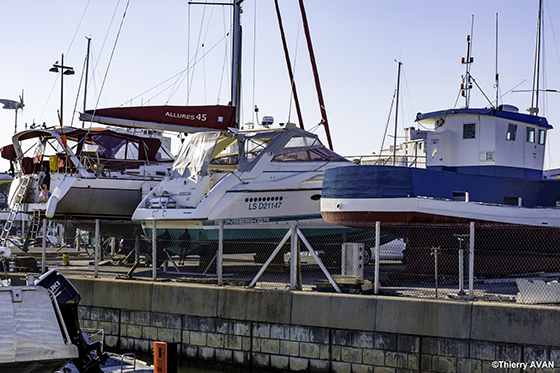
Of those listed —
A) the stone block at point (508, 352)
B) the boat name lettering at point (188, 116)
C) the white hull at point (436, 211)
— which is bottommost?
the stone block at point (508, 352)

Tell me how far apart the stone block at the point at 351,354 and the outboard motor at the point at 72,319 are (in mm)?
3715

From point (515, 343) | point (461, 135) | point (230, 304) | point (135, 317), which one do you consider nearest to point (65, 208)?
point (135, 317)

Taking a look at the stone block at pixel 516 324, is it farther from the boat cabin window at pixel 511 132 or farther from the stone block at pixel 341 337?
the boat cabin window at pixel 511 132

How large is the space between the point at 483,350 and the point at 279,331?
10.9 feet

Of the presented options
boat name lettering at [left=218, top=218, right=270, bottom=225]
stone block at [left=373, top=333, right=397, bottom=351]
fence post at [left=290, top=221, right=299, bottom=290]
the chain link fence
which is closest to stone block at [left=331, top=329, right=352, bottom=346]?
stone block at [left=373, top=333, right=397, bottom=351]

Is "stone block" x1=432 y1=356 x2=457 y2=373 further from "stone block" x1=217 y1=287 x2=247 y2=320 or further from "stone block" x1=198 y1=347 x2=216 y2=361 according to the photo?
"stone block" x1=198 y1=347 x2=216 y2=361

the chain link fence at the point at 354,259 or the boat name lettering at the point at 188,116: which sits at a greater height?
the boat name lettering at the point at 188,116

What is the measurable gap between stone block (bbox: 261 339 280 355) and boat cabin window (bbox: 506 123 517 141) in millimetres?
9202

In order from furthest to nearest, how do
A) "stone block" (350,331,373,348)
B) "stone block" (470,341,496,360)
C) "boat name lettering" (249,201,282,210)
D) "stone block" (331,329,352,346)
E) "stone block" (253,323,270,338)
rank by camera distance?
"boat name lettering" (249,201,282,210) → "stone block" (253,323,270,338) → "stone block" (331,329,352,346) → "stone block" (350,331,373,348) → "stone block" (470,341,496,360)

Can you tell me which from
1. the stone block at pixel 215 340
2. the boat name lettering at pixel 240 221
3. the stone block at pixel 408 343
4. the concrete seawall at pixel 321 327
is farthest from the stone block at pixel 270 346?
the boat name lettering at pixel 240 221

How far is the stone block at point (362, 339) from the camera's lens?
32.7 feet

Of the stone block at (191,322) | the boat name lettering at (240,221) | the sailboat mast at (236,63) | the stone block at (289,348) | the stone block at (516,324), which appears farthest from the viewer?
the sailboat mast at (236,63)

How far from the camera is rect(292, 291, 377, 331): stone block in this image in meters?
10.0

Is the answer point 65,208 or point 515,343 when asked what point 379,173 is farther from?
point 65,208
